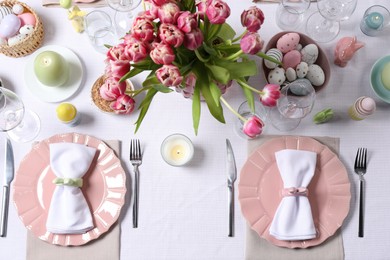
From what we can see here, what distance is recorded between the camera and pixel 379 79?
2.97ft

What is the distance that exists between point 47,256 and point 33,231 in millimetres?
61

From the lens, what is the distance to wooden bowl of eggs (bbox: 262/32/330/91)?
0.86 metres

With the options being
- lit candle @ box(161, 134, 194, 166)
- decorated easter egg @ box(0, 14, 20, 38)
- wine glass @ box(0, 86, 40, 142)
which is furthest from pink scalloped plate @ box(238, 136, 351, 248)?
decorated easter egg @ box(0, 14, 20, 38)

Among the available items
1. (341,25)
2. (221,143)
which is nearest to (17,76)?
(221,143)

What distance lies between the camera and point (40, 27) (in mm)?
921

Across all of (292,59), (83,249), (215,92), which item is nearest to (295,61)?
(292,59)

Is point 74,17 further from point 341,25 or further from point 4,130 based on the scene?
point 341,25

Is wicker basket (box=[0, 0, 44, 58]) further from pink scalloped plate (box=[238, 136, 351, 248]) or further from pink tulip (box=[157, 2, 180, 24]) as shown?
pink scalloped plate (box=[238, 136, 351, 248])

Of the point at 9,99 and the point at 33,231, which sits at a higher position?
the point at 9,99

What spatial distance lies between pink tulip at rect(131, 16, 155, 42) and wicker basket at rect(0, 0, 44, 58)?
0.41m

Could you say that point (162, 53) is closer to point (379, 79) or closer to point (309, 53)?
point (309, 53)

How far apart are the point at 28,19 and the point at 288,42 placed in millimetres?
565

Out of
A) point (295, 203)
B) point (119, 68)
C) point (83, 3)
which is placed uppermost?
point (83, 3)

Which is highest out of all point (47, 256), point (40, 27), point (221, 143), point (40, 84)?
point (40, 27)
